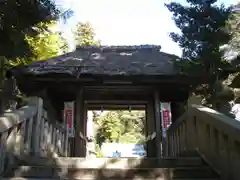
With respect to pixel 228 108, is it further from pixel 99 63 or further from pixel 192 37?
pixel 99 63

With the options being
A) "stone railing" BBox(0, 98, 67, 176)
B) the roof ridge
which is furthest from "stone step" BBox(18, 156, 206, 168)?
the roof ridge

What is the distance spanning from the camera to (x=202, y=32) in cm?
640

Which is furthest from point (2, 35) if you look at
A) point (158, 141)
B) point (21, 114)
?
point (158, 141)

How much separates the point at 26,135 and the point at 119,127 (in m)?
19.6

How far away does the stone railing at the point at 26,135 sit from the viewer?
11.7 ft

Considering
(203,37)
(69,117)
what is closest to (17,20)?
(203,37)

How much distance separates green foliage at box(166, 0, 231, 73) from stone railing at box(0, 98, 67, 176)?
126 inches

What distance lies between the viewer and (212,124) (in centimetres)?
385

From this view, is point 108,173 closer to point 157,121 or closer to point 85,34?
point 157,121

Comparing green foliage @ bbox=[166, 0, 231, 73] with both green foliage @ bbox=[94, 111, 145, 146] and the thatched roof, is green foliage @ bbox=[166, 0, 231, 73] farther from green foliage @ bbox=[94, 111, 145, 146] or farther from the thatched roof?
green foliage @ bbox=[94, 111, 145, 146]

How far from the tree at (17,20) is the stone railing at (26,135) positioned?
92cm

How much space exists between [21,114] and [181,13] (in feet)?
14.3

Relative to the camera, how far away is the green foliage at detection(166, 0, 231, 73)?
20.6 ft

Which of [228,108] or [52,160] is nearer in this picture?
[52,160]
